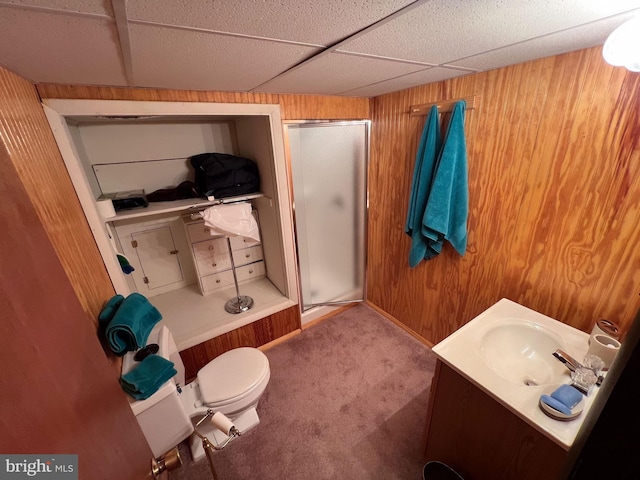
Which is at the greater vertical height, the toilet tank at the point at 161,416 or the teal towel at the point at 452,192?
the teal towel at the point at 452,192

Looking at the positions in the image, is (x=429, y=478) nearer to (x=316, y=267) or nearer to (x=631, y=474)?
(x=631, y=474)

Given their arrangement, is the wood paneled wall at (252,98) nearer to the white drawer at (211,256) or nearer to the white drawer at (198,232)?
the white drawer at (198,232)

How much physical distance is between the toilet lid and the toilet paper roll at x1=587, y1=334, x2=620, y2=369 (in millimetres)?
1517

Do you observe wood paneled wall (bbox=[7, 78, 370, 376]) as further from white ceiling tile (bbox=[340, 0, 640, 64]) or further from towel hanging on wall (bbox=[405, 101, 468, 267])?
white ceiling tile (bbox=[340, 0, 640, 64])

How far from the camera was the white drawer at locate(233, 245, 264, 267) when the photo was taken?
95.7 inches

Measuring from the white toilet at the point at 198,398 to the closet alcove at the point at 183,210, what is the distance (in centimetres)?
39

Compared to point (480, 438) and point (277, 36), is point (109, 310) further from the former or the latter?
point (480, 438)

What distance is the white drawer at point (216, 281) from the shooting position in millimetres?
2342

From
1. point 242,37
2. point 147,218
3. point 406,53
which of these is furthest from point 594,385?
point 147,218

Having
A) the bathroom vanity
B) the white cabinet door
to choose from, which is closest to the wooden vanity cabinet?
the bathroom vanity

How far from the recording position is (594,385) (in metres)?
0.92

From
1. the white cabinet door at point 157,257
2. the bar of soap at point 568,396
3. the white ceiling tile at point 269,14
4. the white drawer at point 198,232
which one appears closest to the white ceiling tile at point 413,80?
the white ceiling tile at point 269,14

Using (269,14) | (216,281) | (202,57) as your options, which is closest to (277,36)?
(269,14)

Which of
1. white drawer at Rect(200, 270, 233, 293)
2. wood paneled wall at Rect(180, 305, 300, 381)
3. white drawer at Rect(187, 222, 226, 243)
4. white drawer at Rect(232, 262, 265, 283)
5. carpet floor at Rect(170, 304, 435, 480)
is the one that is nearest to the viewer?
carpet floor at Rect(170, 304, 435, 480)
